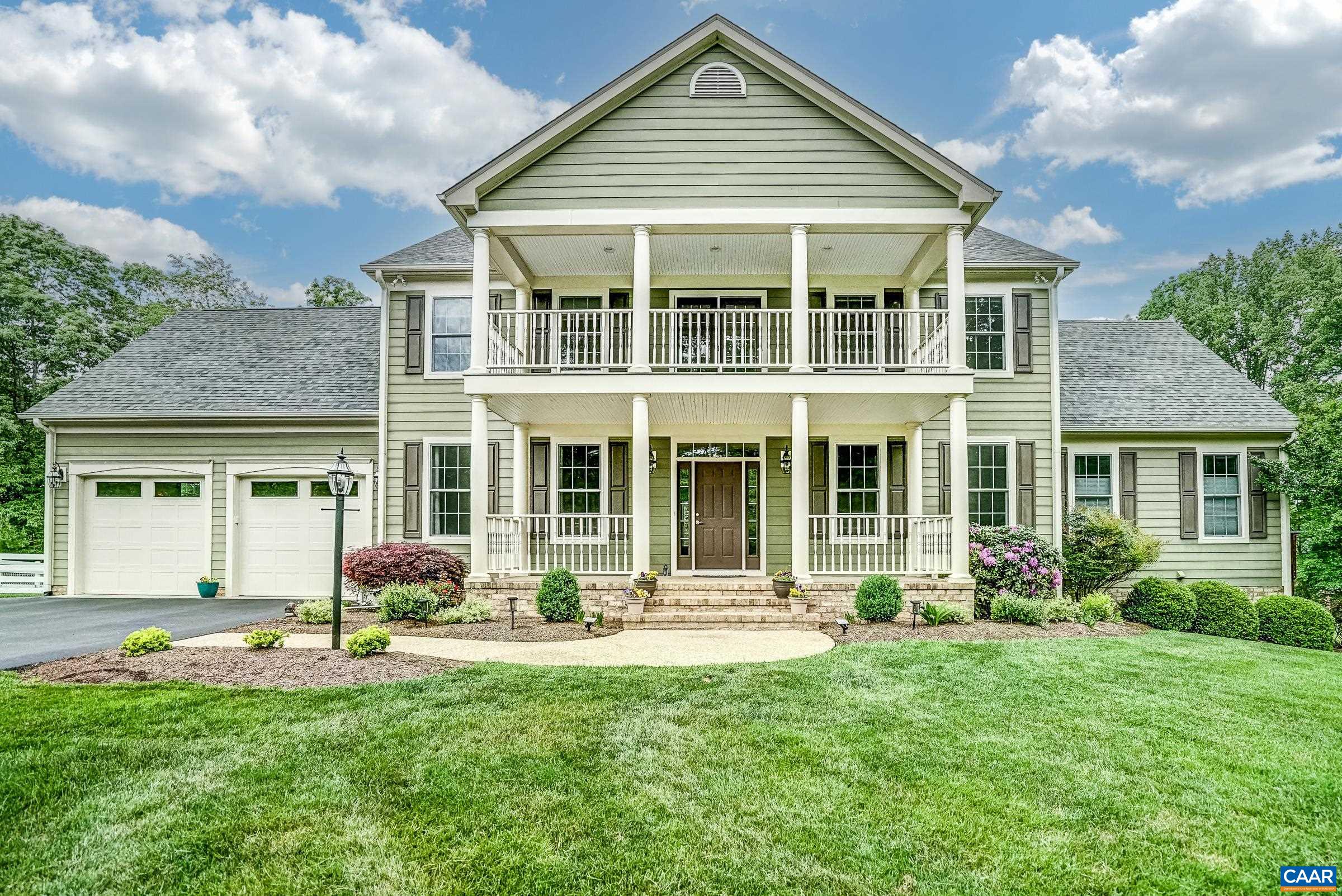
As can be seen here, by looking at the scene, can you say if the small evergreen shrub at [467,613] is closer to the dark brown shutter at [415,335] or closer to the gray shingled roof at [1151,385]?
the dark brown shutter at [415,335]

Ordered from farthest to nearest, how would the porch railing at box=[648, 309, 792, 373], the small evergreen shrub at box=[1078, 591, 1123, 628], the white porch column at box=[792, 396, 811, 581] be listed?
the porch railing at box=[648, 309, 792, 373], the white porch column at box=[792, 396, 811, 581], the small evergreen shrub at box=[1078, 591, 1123, 628]

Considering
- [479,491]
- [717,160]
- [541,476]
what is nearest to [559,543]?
[541,476]

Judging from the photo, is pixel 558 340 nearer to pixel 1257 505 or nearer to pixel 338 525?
pixel 338 525

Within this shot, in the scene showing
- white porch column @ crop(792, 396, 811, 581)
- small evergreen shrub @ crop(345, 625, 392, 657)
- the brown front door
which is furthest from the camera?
the brown front door

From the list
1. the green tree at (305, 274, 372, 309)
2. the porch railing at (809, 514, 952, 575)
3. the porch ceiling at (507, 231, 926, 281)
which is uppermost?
the green tree at (305, 274, 372, 309)

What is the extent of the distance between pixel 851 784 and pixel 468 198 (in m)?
8.96

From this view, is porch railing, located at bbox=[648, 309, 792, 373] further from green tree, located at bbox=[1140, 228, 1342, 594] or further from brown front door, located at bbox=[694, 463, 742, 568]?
green tree, located at bbox=[1140, 228, 1342, 594]

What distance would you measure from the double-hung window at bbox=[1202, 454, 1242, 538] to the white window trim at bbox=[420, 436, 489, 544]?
13.4 metres

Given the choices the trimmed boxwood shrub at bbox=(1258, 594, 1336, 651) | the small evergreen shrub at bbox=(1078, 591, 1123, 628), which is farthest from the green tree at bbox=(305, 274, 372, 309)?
the trimmed boxwood shrub at bbox=(1258, 594, 1336, 651)

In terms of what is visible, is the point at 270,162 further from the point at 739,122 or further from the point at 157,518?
the point at 739,122

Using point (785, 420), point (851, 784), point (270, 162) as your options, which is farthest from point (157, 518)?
point (270, 162)

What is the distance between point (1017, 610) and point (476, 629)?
289 inches

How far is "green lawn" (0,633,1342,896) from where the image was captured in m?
2.90

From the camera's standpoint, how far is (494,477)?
38.4 ft
